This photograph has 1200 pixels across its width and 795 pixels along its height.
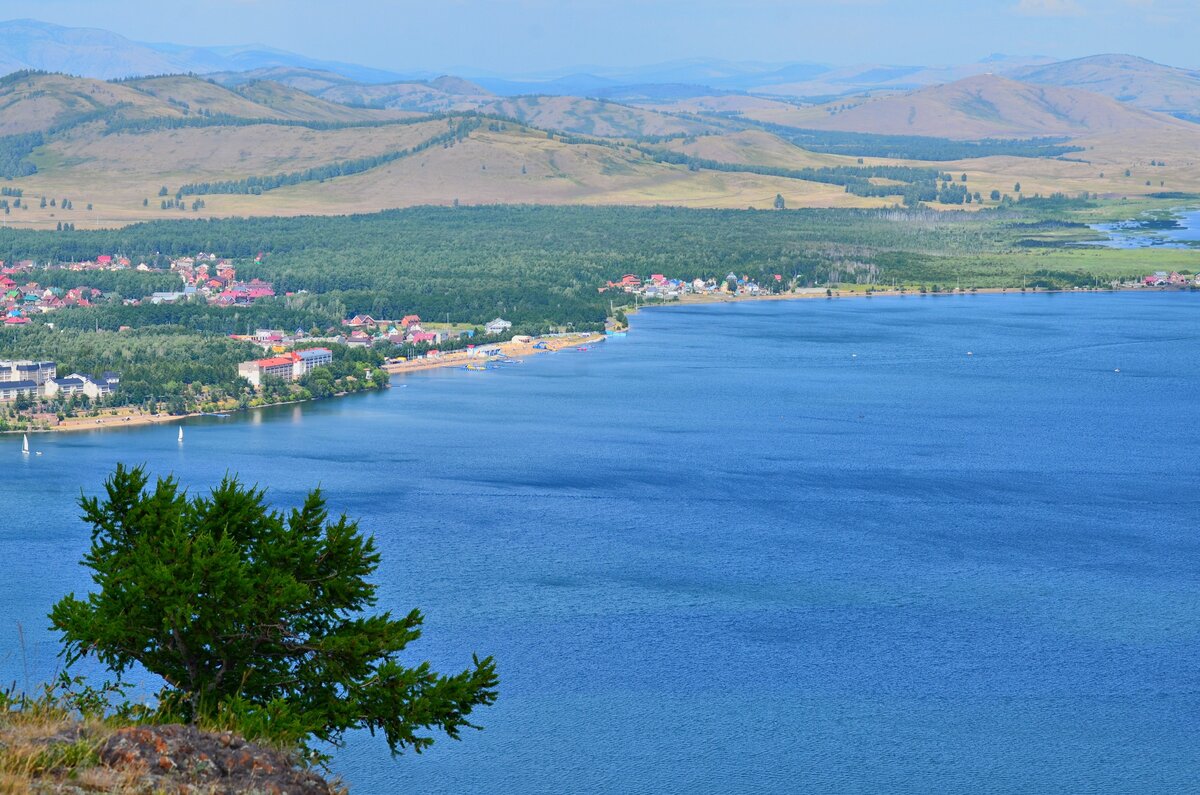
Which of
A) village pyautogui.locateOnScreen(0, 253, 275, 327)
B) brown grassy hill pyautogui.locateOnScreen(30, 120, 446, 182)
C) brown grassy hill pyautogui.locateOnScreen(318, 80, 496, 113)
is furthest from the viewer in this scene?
brown grassy hill pyautogui.locateOnScreen(318, 80, 496, 113)

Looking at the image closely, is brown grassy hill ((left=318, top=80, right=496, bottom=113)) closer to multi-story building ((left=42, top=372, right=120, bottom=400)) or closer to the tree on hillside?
multi-story building ((left=42, top=372, right=120, bottom=400))

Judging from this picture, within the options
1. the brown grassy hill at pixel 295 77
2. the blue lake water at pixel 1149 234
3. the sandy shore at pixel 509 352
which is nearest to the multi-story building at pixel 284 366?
the sandy shore at pixel 509 352

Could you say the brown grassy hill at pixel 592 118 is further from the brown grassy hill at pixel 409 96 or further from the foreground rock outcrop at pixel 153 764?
the foreground rock outcrop at pixel 153 764

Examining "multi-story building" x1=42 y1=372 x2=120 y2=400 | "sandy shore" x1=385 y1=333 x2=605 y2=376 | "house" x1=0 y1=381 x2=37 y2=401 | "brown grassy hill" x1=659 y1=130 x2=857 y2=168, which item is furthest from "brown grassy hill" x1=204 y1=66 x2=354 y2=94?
"house" x1=0 y1=381 x2=37 y2=401

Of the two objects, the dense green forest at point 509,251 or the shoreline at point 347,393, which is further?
the dense green forest at point 509,251

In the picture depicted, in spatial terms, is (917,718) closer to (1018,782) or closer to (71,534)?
(1018,782)

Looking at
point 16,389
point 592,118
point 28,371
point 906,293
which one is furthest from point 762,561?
point 592,118
